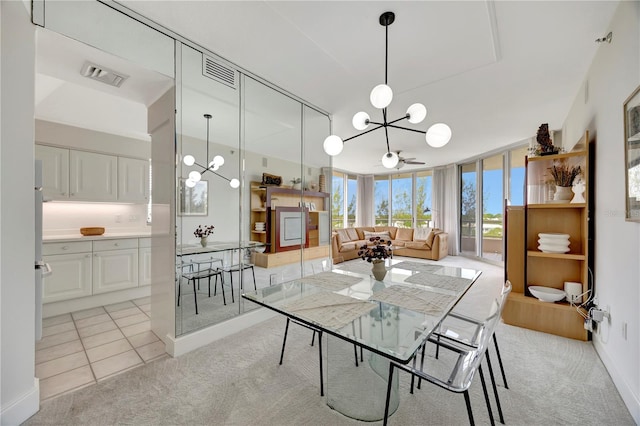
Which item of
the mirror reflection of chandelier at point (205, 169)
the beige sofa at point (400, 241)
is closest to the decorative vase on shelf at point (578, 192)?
the mirror reflection of chandelier at point (205, 169)

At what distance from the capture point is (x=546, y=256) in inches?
106

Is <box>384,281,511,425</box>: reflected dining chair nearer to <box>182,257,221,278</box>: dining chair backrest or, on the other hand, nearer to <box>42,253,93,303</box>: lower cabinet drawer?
<box>182,257,221,278</box>: dining chair backrest

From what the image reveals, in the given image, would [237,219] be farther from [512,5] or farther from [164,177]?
[512,5]

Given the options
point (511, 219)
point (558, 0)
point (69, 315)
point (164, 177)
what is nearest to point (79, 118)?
point (164, 177)

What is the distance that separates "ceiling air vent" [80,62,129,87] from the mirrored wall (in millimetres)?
467

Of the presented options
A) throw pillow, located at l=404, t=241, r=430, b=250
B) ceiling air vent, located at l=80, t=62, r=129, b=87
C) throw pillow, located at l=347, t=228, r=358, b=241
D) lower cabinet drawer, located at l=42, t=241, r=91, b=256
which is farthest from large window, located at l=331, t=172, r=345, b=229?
ceiling air vent, located at l=80, t=62, r=129, b=87

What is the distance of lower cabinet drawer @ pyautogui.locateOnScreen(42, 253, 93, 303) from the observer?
2955 millimetres

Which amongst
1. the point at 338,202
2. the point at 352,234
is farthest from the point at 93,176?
the point at 338,202

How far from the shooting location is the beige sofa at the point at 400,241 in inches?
256

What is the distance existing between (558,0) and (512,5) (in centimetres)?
30

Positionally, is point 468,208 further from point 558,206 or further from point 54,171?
point 54,171

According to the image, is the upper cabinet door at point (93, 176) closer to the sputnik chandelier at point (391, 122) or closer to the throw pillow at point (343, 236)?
the sputnik chandelier at point (391, 122)

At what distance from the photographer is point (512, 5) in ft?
6.01

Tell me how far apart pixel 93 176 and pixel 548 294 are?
572cm
